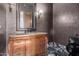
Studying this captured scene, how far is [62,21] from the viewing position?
5.56 ft

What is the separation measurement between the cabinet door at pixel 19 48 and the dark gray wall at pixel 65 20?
471 millimetres

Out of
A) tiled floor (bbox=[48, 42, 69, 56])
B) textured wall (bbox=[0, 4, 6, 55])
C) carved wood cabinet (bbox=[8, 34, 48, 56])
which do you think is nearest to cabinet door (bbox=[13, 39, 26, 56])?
carved wood cabinet (bbox=[8, 34, 48, 56])

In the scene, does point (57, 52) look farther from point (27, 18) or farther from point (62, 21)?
point (27, 18)

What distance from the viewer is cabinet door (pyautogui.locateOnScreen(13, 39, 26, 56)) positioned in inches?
65.0

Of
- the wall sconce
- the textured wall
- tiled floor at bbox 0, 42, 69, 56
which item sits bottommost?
tiled floor at bbox 0, 42, 69, 56

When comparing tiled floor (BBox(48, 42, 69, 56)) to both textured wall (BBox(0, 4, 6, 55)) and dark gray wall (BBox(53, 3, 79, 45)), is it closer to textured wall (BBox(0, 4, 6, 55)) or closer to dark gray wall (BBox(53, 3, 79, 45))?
dark gray wall (BBox(53, 3, 79, 45))

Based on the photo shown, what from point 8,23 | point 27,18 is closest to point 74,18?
point 27,18

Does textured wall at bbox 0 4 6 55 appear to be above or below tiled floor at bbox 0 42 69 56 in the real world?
above

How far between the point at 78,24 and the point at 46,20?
46 centimetres

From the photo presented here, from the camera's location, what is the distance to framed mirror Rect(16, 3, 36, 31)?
167cm

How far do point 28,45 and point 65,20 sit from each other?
0.65m

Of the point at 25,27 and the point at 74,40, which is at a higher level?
the point at 25,27

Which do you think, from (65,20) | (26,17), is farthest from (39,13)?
(65,20)

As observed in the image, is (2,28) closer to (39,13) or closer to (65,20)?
(39,13)
